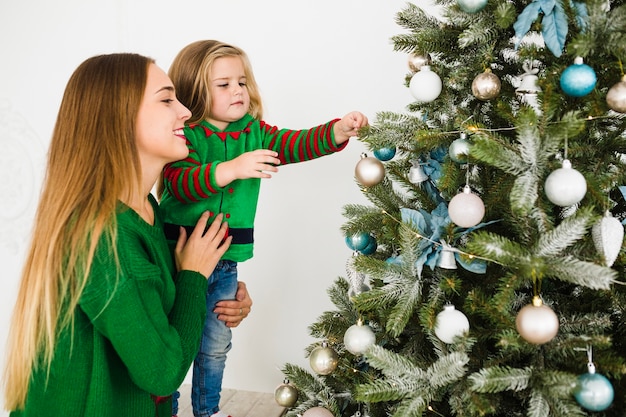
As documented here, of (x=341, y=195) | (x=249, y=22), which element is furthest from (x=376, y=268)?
(x=249, y=22)

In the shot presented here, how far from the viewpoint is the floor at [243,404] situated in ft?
6.95

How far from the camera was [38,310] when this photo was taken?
1.16 m

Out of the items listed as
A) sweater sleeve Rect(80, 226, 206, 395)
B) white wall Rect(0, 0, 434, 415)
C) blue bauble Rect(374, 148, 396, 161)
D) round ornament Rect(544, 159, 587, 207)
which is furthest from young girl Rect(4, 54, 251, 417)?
white wall Rect(0, 0, 434, 415)

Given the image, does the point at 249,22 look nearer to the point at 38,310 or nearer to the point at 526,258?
the point at 38,310

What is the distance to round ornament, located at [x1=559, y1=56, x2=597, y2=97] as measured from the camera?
3.15 ft

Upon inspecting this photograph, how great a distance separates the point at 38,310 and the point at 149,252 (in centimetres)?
24

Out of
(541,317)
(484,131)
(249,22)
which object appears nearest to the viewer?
(541,317)

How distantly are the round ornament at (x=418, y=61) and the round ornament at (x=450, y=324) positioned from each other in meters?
0.50

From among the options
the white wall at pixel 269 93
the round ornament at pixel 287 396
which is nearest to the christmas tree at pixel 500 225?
the round ornament at pixel 287 396

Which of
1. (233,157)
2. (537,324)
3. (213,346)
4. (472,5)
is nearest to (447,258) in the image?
(537,324)

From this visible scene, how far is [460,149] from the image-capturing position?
1086 mm

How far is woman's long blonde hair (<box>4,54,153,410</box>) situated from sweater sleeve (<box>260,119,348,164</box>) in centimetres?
43

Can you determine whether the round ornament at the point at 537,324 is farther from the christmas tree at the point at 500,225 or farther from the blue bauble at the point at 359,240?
the blue bauble at the point at 359,240

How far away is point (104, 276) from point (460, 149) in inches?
28.2
